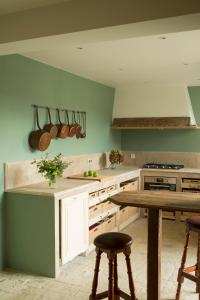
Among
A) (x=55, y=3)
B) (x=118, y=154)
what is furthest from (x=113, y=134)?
(x=55, y=3)

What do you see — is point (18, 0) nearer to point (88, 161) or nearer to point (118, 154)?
point (88, 161)

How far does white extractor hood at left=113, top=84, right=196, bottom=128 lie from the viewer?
562cm

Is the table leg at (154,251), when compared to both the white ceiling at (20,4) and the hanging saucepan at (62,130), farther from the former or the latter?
the hanging saucepan at (62,130)

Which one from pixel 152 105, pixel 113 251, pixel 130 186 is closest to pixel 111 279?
pixel 113 251

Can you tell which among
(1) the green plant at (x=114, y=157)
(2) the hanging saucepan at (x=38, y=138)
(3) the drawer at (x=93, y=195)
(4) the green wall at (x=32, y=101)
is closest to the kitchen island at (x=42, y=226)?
(4) the green wall at (x=32, y=101)

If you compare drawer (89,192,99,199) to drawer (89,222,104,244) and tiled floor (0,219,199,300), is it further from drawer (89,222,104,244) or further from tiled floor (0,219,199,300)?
tiled floor (0,219,199,300)

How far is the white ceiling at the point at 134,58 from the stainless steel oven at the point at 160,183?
5.50ft

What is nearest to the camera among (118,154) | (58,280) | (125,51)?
(58,280)

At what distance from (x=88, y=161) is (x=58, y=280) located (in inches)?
87.6

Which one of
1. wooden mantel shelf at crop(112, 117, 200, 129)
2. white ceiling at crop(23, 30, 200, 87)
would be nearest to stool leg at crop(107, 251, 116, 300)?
white ceiling at crop(23, 30, 200, 87)

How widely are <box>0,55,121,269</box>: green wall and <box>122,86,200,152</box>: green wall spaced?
1120 mm

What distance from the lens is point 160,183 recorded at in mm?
5539

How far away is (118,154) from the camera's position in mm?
5723

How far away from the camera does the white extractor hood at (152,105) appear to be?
5617 mm
